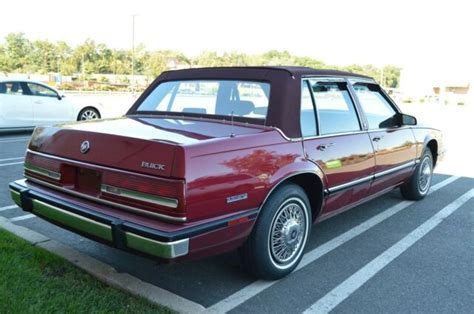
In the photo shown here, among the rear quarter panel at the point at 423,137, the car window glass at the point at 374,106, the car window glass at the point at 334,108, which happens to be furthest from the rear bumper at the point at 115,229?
the rear quarter panel at the point at 423,137

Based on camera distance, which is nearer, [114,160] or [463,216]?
[114,160]

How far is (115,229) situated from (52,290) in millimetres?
703

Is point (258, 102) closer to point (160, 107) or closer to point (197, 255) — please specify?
point (160, 107)

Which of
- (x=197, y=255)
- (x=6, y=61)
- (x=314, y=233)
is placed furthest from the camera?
(x=6, y=61)

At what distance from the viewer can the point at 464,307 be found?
3.20 meters

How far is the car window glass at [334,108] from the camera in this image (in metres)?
3.98

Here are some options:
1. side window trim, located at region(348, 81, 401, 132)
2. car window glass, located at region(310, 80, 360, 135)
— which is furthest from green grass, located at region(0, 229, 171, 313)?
side window trim, located at region(348, 81, 401, 132)

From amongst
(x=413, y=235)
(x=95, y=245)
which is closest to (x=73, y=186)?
(x=95, y=245)

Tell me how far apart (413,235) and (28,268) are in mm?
3622

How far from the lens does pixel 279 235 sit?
349cm

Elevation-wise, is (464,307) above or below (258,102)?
below

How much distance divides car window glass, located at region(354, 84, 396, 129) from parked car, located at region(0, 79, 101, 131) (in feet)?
28.9

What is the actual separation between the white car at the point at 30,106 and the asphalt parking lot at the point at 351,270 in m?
6.19

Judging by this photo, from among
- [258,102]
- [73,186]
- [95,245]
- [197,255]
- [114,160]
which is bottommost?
[95,245]
